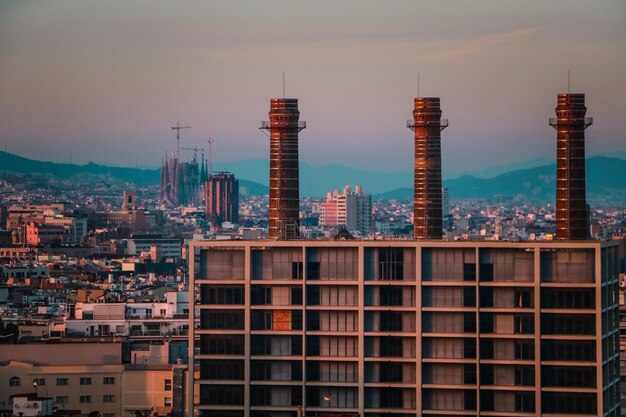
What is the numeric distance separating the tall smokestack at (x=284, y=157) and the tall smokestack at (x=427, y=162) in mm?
5372

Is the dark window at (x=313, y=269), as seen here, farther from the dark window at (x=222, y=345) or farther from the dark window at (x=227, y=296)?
the dark window at (x=222, y=345)

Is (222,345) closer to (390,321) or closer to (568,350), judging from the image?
(390,321)

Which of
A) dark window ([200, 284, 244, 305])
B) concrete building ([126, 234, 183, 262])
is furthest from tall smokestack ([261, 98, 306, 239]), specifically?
concrete building ([126, 234, 183, 262])

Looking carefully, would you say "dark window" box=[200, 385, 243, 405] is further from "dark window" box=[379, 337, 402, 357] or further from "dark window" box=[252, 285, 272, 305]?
"dark window" box=[379, 337, 402, 357]

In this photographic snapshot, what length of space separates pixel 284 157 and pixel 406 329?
Result: 33.2 meters

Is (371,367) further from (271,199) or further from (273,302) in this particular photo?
(271,199)

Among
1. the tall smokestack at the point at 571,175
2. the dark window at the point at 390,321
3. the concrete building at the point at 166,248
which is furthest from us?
the concrete building at the point at 166,248

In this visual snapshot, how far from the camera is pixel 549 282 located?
4738 cm

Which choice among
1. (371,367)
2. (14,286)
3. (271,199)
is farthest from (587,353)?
(14,286)

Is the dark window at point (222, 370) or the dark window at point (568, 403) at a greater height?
the dark window at point (222, 370)

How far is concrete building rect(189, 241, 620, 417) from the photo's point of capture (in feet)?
154

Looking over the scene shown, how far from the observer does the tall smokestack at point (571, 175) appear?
80.4m

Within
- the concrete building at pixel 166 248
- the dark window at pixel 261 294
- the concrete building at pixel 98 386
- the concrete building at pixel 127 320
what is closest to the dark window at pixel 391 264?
the dark window at pixel 261 294

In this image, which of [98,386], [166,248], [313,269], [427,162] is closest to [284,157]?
[427,162]
